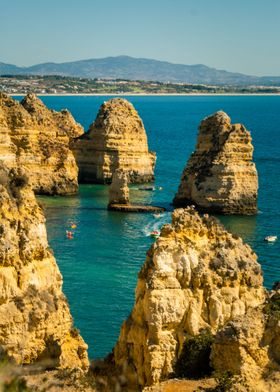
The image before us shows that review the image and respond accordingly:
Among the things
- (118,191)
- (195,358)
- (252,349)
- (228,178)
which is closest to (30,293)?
(195,358)

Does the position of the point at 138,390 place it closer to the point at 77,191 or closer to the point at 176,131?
the point at 77,191

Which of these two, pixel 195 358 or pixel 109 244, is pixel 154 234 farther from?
pixel 195 358

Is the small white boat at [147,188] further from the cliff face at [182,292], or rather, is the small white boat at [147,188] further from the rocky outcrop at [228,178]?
the cliff face at [182,292]

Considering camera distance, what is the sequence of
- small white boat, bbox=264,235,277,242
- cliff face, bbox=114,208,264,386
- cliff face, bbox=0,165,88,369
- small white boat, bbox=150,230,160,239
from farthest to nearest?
small white boat, bbox=150,230,160,239 → small white boat, bbox=264,235,277,242 → cliff face, bbox=0,165,88,369 → cliff face, bbox=114,208,264,386

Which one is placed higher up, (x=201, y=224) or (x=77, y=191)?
(x=201, y=224)

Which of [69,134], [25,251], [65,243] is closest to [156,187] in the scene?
[69,134]

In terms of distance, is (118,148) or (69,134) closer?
(118,148)

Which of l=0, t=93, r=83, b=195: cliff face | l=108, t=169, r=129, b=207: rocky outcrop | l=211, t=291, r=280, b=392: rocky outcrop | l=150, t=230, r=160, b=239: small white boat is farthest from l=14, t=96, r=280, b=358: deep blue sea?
l=211, t=291, r=280, b=392: rocky outcrop

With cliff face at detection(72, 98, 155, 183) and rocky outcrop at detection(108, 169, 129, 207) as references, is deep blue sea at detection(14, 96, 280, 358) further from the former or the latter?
cliff face at detection(72, 98, 155, 183)
